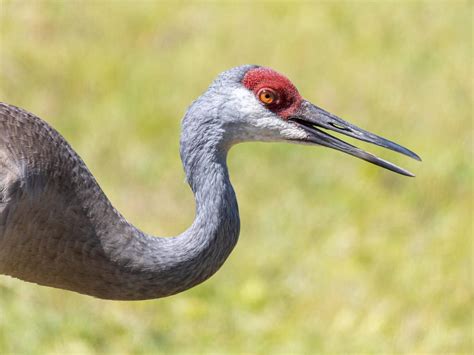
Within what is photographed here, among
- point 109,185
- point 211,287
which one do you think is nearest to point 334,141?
point 211,287

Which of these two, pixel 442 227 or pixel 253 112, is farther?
pixel 442 227

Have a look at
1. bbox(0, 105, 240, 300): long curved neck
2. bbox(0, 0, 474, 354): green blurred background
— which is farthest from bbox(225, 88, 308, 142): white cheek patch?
bbox(0, 0, 474, 354): green blurred background

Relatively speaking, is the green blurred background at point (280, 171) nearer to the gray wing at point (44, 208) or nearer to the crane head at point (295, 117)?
the gray wing at point (44, 208)

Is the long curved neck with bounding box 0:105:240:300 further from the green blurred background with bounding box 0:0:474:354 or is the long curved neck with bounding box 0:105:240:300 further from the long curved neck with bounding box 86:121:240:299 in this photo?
the green blurred background with bounding box 0:0:474:354

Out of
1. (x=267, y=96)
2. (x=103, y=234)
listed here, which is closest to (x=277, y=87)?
(x=267, y=96)

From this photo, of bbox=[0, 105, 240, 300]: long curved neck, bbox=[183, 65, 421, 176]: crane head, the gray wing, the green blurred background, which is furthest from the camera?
the green blurred background

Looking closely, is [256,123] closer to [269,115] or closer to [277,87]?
[269,115]

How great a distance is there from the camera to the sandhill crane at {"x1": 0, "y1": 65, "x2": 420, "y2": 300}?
4.04m

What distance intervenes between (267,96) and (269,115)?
8cm

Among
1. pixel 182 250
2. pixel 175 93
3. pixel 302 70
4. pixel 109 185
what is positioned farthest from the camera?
pixel 302 70

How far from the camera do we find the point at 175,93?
8.74 metres

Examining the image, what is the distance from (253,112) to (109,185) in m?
3.57

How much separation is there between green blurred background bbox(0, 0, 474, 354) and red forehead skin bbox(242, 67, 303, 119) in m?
2.29

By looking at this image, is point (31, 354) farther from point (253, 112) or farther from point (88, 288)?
point (253, 112)
